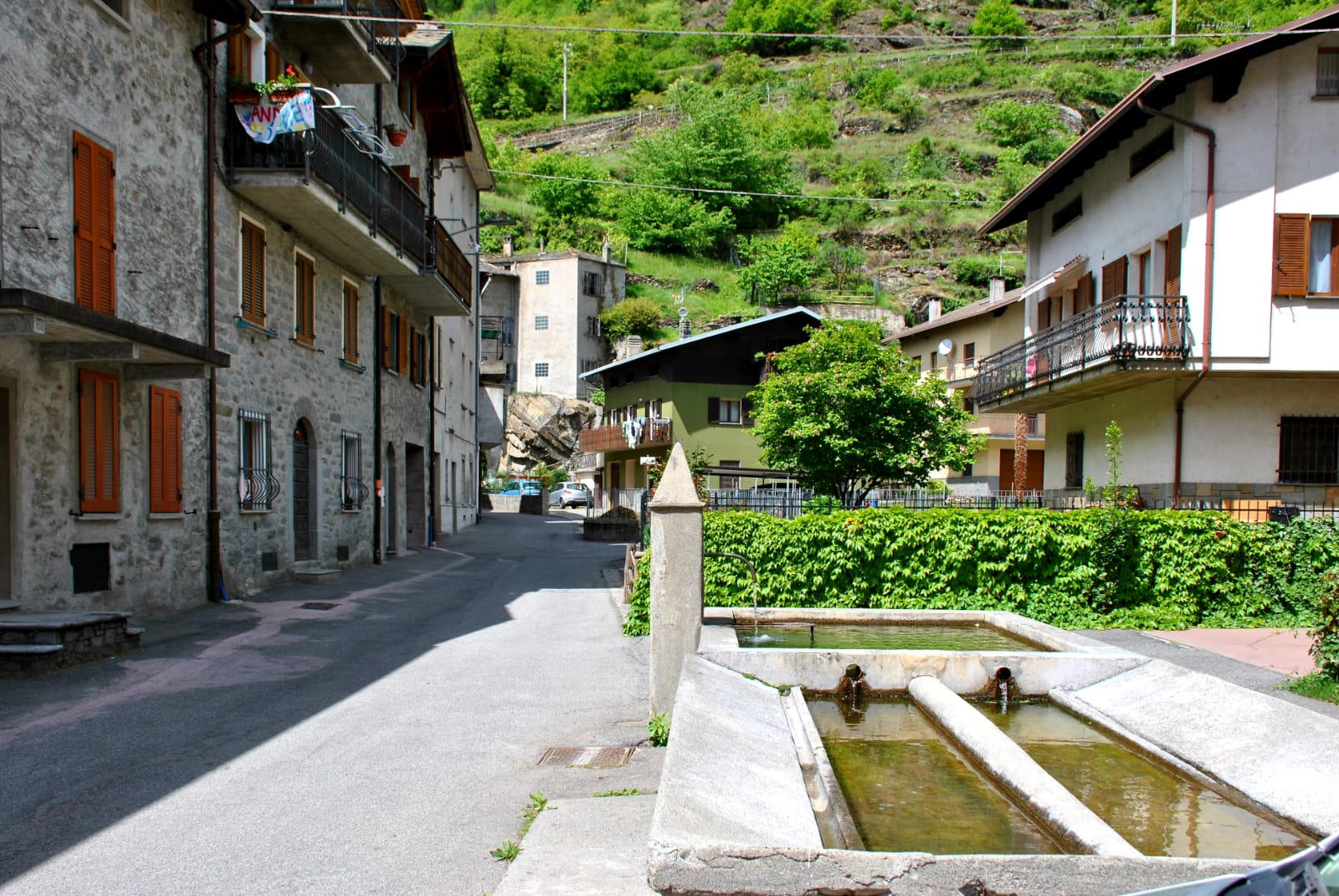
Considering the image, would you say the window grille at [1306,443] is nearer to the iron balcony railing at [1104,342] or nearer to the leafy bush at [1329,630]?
the iron balcony railing at [1104,342]

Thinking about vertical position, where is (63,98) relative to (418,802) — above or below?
above

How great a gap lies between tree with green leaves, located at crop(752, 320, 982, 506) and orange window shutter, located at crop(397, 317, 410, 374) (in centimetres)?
834

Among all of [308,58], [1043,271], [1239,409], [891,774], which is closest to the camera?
[891,774]

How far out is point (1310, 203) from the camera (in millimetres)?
18031

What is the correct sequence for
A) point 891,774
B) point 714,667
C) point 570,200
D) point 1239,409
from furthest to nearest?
point 570,200
point 1239,409
point 714,667
point 891,774

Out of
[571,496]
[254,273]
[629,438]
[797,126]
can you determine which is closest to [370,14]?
[254,273]

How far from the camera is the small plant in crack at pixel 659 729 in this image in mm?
7238

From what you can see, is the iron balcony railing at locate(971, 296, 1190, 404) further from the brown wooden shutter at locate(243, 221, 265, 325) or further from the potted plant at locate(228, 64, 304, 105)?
the brown wooden shutter at locate(243, 221, 265, 325)

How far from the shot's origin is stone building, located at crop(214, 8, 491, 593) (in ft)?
48.0

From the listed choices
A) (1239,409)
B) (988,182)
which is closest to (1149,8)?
(988,182)

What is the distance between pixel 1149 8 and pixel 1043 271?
354 ft

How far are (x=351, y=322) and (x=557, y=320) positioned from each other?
155ft

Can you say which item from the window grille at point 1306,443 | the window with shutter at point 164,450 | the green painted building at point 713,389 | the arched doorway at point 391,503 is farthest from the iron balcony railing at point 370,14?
the green painted building at point 713,389

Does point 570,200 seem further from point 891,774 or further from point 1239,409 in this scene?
point 891,774
